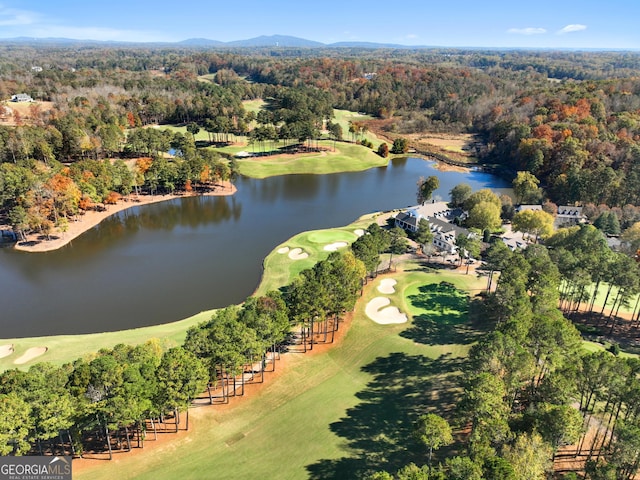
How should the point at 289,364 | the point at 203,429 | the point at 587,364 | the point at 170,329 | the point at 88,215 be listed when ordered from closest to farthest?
the point at 587,364
the point at 203,429
the point at 289,364
the point at 170,329
the point at 88,215

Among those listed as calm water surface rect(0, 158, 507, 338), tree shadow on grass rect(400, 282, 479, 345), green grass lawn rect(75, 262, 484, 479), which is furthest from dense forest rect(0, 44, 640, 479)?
calm water surface rect(0, 158, 507, 338)

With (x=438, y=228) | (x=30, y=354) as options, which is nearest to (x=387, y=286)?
(x=438, y=228)

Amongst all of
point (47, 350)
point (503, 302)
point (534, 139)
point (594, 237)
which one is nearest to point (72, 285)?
point (47, 350)

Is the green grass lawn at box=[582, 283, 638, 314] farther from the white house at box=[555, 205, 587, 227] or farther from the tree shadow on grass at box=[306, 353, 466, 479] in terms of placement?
the tree shadow on grass at box=[306, 353, 466, 479]

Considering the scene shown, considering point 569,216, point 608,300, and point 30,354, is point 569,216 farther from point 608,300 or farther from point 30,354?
point 30,354

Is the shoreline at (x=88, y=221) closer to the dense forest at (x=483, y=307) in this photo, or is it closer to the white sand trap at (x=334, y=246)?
the dense forest at (x=483, y=307)

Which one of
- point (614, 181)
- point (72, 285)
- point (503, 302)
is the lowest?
point (72, 285)

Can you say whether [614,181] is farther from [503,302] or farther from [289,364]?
[289,364]
